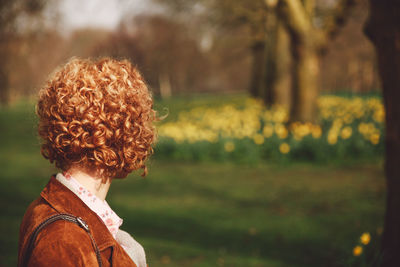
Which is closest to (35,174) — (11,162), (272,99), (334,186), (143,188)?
(11,162)

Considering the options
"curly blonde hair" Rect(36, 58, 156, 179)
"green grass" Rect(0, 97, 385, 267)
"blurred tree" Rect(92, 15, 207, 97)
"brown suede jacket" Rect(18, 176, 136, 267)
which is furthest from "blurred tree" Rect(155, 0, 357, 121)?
"brown suede jacket" Rect(18, 176, 136, 267)

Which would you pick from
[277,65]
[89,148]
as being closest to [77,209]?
[89,148]

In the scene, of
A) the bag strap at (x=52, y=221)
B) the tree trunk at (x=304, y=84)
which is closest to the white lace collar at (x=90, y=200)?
the bag strap at (x=52, y=221)

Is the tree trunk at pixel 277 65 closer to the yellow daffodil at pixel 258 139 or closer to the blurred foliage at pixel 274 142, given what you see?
the blurred foliage at pixel 274 142

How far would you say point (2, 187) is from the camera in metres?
6.64

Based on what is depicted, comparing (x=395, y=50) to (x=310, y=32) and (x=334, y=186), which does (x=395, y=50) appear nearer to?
(x=334, y=186)

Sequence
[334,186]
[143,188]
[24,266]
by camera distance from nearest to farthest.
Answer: [24,266], [334,186], [143,188]

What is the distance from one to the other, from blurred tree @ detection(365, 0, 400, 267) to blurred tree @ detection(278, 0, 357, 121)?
5384mm

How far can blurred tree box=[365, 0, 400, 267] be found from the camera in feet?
8.81

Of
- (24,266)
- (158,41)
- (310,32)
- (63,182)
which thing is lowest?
(24,266)

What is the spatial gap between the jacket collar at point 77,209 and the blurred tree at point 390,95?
2.22 metres

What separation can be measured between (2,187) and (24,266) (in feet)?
20.3

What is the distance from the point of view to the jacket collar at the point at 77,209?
124 cm

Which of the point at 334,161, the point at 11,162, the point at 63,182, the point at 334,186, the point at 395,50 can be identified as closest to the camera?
the point at 63,182
